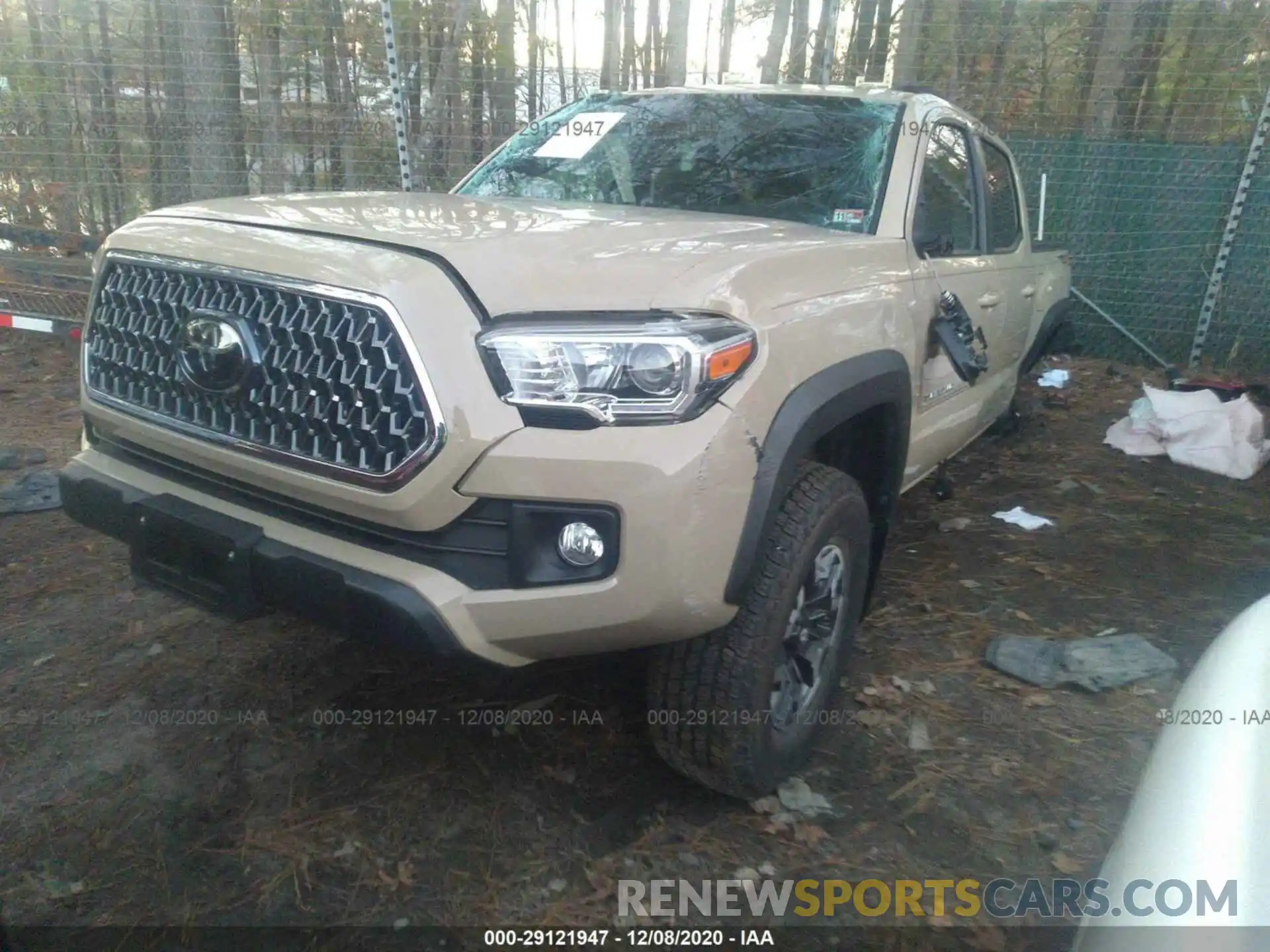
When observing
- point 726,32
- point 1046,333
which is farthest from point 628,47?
point 1046,333

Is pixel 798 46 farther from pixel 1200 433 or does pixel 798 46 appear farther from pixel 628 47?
pixel 1200 433

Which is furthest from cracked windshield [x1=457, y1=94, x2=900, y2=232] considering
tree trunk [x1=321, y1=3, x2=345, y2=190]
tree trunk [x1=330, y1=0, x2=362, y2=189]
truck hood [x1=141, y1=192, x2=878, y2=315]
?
tree trunk [x1=321, y1=3, x2=345, y2=190]

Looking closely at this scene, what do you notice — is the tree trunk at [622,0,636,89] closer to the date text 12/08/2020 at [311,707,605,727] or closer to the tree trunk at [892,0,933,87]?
the tree trunk at [892,0,933,87]

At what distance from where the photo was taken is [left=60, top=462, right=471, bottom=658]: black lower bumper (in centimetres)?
193

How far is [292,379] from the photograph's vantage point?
204 cm

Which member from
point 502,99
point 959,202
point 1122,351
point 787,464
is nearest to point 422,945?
point 787,464

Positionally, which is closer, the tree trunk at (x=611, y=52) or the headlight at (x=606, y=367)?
the headlight at (x=606, y=367)

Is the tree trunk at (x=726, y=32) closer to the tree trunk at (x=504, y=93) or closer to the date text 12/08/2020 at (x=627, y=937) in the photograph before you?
the tree trunk at (x=504, y=93)

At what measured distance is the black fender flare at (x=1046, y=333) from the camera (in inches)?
201

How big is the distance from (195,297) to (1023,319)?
149 inches

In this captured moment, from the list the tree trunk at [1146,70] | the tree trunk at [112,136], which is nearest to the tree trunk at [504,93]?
the tree trunk at [112,136]

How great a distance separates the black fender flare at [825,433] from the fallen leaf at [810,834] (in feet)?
2.57

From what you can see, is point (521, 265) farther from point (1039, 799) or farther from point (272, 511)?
point (1039, 799)

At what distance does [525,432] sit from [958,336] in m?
1.96
